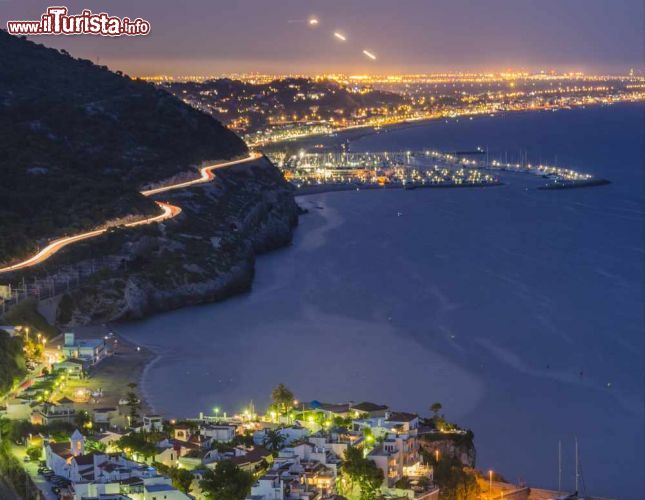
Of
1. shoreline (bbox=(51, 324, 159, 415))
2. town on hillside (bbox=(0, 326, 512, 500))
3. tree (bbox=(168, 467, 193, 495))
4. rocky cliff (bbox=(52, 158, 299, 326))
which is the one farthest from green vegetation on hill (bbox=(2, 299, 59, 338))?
tree (bbox=(168, 467, 193, 495))

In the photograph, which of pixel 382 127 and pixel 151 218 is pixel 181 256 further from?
pixel 382 127

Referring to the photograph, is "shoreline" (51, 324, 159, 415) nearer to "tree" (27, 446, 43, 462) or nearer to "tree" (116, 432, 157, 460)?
"tree" (27, 446, 43, 462)

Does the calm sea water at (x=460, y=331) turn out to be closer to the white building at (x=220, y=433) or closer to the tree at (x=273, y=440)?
the white building at (x=220, y=433)

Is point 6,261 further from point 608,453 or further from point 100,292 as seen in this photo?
point 608,453

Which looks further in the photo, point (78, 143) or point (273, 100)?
point (273, 100)

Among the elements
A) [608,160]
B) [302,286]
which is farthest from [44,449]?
[608,160]

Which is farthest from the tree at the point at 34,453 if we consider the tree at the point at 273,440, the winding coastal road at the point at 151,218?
the winding coastal road at the point at 151,218

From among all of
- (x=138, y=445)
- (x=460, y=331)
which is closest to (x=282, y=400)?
(x=138, y=445)
